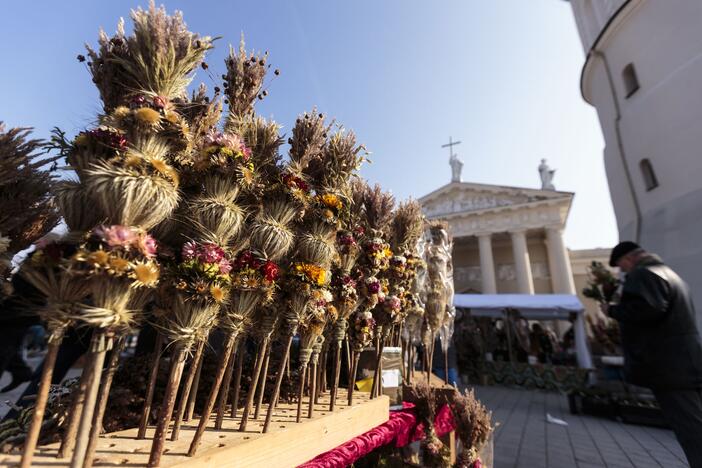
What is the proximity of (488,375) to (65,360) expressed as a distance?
12998mm

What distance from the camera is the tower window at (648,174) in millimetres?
9595

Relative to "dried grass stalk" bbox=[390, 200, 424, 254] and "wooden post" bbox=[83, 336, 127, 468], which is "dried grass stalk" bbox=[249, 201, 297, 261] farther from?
"dried grass stalk" bbox=[390, 200, 424, 254]

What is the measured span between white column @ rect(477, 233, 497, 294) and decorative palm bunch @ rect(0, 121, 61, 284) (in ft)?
84.7

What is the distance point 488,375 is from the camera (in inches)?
485

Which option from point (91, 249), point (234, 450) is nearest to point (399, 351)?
point (234, 450)

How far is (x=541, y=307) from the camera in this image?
434 inches

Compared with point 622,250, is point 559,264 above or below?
above

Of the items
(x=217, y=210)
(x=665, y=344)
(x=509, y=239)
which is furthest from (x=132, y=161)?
(x=509, y=239)

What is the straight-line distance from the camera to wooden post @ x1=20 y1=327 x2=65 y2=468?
0.89 metres

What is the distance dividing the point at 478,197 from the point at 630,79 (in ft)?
57.4

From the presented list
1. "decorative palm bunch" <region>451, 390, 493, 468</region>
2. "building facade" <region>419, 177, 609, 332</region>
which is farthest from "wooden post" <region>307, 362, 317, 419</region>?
"building facade" <region>419, 177, 609, 332</region>

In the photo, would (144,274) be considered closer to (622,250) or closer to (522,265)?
(622,250)

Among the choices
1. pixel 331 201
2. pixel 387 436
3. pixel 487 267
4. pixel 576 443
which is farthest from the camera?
pixel 487 267

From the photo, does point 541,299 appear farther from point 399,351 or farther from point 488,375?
point 399,351
